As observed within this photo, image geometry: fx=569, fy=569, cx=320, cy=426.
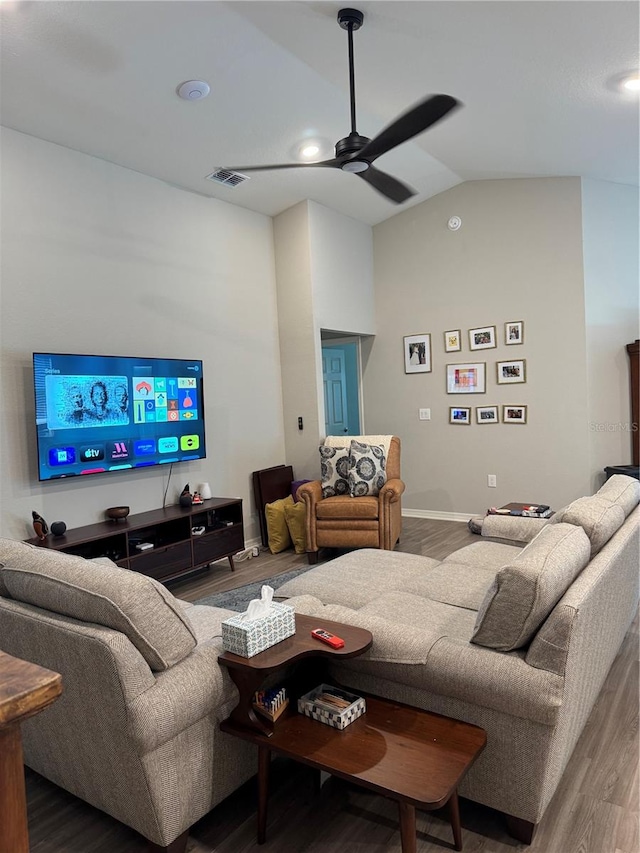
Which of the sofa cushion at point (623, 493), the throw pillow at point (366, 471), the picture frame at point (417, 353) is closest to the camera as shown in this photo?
the sofa cushion at point (623, 493)

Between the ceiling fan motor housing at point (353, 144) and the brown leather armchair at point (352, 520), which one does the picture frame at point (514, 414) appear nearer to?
the brown leather armchair at point (352, 520)

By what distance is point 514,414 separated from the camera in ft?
18.6

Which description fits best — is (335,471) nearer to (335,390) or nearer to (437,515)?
(437,515)

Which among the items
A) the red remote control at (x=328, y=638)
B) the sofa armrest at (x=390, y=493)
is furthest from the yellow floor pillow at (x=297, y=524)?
the red remote control at (x=328, y=638)

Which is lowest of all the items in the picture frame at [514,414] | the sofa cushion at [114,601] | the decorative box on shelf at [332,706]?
the decorative box on shelf at [332,706]

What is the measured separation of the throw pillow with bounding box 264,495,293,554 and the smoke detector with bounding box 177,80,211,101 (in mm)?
3238

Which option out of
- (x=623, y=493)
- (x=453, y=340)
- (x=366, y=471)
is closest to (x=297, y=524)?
(x=366, y=471)

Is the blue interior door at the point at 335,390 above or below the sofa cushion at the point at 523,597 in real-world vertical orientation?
above

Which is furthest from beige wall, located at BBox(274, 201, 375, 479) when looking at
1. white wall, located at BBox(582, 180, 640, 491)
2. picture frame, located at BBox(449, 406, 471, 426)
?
white wall, located at BBox(582, 180, 640, 491)

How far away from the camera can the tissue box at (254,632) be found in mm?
1728

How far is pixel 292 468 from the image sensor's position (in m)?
5.79

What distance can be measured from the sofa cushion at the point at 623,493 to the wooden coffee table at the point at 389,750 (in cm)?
135

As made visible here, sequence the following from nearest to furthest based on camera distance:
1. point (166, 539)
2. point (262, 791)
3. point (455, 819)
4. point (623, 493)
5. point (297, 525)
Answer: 1. point (455, 819)
2. point (262, 791)
3. point (623, 493)
4. point (166, 539)
5. point (297, 525)

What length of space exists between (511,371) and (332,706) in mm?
4546
